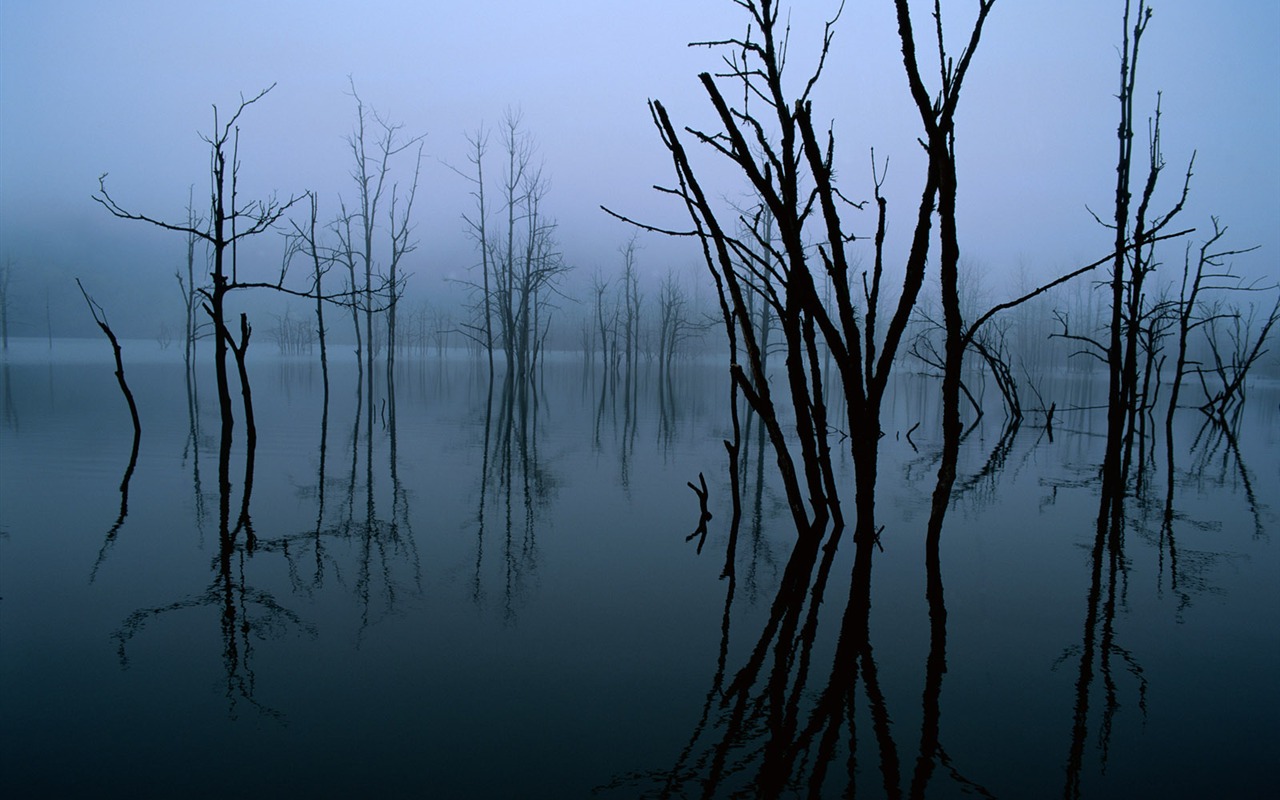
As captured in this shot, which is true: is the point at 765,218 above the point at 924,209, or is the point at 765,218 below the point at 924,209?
above

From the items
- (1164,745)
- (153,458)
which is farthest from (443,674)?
(153,458)

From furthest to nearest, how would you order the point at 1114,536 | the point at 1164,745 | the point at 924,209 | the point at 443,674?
the point at 1114,536 → the point at 924,209 → the point at 443,674 → the point at 1164,745

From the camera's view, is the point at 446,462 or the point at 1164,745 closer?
the point at 1164,745

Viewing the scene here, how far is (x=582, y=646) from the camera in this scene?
287cm

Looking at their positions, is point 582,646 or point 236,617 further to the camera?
point 236,617

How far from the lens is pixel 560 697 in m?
2.43

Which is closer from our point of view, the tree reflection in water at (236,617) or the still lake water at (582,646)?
the still lake water at (582,646)

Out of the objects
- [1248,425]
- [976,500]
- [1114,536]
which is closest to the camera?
[1114,536]

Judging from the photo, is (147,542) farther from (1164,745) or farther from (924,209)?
(1164,745)

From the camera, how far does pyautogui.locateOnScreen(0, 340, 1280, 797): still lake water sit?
6.64 feet

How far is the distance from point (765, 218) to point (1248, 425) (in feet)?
49.7

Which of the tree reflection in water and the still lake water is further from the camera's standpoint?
the tree reflection in water

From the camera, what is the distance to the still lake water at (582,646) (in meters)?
2.03

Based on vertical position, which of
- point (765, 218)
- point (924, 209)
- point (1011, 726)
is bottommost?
point (1011, 726)
